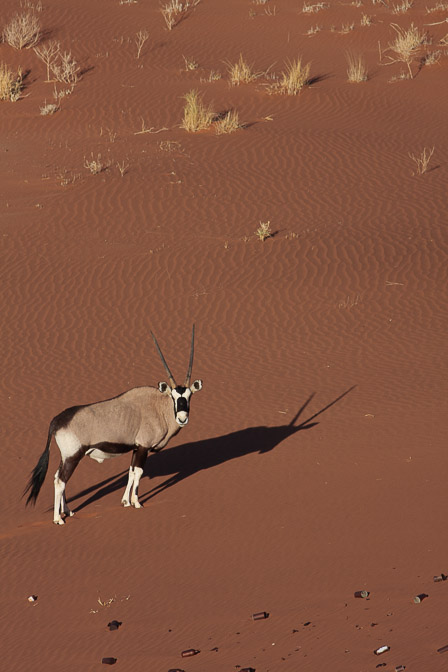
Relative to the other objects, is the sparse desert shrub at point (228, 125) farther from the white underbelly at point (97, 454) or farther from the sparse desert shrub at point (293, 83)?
the white underbelly at point (97, 454)

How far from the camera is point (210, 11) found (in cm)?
3319

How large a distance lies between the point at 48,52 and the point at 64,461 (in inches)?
831

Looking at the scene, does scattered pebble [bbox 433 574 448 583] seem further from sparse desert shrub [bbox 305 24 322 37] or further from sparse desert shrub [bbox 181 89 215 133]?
sparse desert shrub [bbox 305 24 322 37]

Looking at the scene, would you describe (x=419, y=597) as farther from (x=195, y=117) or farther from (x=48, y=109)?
(x=48, y=109)

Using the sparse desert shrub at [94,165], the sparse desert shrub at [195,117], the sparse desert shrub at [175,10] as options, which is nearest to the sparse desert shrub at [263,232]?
the sparse desert shrub at [94,165]

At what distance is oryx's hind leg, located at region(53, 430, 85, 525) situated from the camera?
962 cm

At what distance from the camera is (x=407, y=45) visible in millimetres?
28281

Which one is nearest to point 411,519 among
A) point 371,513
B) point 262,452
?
point 371,513

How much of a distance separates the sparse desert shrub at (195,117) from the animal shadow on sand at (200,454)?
12.2 metres

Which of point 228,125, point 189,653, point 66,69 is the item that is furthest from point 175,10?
point 189,653

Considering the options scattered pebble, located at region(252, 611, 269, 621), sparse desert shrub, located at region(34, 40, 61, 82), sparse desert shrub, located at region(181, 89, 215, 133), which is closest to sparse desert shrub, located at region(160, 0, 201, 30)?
sparse desert shrub, located at region(34, 40, 61, 82)

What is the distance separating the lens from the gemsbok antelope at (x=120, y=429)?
9625 millimetres

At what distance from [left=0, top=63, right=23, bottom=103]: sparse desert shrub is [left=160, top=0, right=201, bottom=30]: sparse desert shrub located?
249 inches

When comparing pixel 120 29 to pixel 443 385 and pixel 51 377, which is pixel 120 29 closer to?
pixel 51 377
